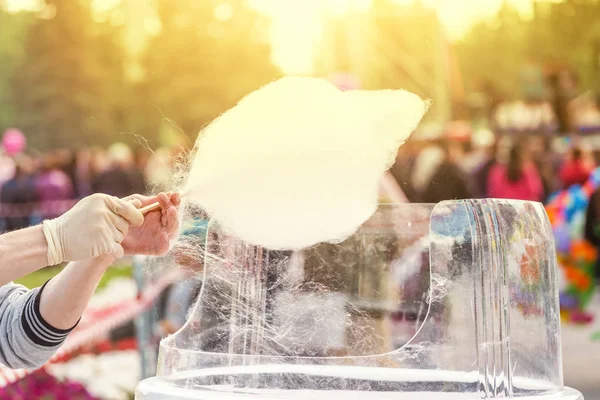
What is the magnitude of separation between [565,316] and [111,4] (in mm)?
15628

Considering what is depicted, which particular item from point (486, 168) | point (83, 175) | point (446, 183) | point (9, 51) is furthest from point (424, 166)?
point (9, 51)

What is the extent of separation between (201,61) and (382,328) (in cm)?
1908

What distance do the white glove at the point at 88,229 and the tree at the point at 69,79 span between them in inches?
706

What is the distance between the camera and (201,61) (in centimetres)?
2052

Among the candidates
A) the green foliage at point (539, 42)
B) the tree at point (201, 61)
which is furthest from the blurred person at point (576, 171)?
the tree at point (201, 61)

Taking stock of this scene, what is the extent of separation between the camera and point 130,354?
18.0 ft

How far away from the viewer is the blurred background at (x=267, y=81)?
5230 millimetres

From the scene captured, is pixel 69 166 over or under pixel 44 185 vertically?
over

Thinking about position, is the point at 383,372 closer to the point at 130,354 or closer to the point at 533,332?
the point at 533,332

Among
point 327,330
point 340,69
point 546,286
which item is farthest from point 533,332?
point 340,69

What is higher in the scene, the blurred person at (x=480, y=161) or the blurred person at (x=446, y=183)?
the blurred person at (x=480, y=161)

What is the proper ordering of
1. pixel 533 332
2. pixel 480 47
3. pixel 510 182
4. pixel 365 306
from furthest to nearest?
pixel 480 47, pixel 510 182, pixel 365 306, pixel 533 332

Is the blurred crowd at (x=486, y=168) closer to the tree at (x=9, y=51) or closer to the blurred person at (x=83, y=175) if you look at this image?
the blurred person at (x=83, y=175)

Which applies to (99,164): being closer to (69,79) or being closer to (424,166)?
(424,166)
